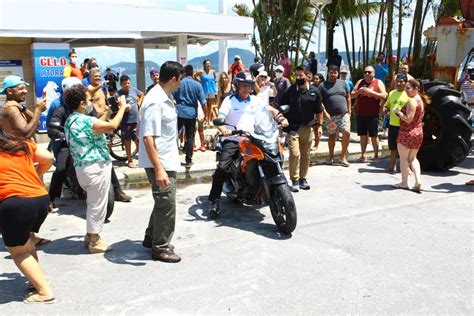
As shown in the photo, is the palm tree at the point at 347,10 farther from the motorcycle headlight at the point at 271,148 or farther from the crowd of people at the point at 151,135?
the motorcycle headlight at the point at 271,148

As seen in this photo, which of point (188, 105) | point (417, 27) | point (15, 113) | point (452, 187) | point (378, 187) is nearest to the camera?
point (15, 113)

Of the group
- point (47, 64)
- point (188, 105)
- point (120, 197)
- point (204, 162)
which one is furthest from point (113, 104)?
point (47, 64)

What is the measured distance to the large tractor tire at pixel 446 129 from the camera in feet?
26.8

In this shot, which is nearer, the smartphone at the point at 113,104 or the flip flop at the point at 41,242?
the flip flop at the point at 41,242

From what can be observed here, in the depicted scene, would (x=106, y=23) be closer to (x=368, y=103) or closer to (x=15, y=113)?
(x=368, y=103)

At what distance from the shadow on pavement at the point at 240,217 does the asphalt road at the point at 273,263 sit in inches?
0.5

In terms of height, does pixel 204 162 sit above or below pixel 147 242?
above

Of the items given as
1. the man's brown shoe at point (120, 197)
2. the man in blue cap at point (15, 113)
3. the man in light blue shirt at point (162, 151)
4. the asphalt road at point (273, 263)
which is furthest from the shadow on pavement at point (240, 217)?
the man in blue cap at point (15, 113)

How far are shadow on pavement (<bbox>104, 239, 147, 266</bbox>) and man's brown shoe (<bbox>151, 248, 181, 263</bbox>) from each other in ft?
0.38

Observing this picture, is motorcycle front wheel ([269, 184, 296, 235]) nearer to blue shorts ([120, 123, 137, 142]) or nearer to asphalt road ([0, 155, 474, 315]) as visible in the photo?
asphalt road ([0, 155, 474, 315])

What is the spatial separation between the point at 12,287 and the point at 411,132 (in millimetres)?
5629

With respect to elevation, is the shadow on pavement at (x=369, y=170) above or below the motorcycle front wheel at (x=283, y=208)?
below

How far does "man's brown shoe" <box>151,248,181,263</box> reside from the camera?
15.7 feet

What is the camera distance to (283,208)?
18.2ft
